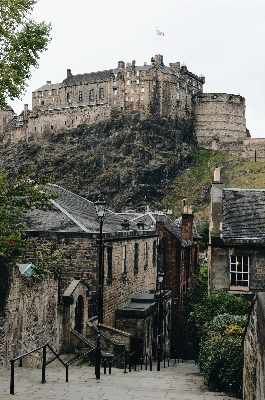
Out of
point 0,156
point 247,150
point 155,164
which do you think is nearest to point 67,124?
point 0,156

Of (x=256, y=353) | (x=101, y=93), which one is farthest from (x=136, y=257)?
(x=101, y=93)

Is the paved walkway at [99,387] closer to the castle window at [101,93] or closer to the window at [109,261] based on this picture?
the window at [109,261]

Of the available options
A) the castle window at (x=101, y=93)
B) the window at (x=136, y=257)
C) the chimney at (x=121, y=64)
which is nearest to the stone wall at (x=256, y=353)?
the window at (x=136, y=257)

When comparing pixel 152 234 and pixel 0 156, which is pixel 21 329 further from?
pixel 0 156

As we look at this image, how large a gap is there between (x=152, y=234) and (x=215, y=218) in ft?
28.0

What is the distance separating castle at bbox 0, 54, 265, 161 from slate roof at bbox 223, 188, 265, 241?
78.1m

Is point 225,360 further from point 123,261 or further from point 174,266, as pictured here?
point 174,266

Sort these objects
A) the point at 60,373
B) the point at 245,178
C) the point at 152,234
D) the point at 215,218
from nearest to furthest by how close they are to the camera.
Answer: the point at 60,373
the point at 215,218
the point at 152,234
the point at 245,178

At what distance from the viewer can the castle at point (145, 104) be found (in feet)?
337

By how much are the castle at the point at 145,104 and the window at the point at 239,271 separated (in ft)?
267

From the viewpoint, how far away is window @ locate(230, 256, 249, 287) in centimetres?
2222

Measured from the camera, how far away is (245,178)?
95125 millimetres

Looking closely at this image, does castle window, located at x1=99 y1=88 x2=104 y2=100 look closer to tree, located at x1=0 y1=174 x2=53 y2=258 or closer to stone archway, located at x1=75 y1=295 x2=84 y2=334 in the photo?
stone archway, located at x1=75 y1=295 x2=84 y2=334

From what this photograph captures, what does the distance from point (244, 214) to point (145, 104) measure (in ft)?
265
